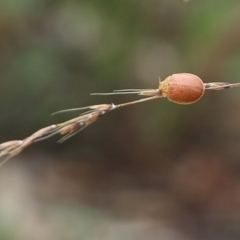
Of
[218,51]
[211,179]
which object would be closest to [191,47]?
[218,51]

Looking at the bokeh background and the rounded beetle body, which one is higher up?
the bokeh background

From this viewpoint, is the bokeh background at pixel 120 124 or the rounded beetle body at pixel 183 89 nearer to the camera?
the rounded beetle body at pixel 183 89

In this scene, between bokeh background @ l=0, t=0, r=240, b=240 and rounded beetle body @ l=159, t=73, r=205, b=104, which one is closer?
rounded beetle body @ l=159, t=73, r=205, b=104

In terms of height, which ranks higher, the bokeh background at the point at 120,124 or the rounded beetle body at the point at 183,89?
the bokeh background at the point at 120,124
